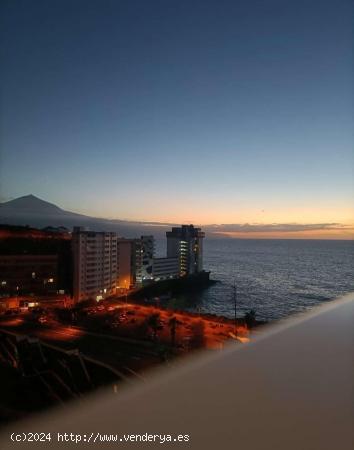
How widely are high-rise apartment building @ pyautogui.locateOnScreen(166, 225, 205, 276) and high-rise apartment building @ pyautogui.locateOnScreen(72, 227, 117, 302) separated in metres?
7.95

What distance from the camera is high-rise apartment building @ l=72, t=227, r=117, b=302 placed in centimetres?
1220

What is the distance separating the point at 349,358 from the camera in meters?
0.88

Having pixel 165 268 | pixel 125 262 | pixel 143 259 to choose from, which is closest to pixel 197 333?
pixel 125 262

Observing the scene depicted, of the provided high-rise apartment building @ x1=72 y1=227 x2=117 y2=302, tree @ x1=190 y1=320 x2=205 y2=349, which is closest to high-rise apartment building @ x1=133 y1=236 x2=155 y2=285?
high-rise apartment building @ x1=72 y1=227 x2=117 y2=302

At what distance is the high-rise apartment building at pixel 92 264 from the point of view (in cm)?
1220

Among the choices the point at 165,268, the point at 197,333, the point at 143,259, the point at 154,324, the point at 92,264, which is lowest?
the point at 165,268

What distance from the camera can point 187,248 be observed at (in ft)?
71.7

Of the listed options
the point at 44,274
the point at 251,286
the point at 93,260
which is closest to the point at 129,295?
the point at 93,260

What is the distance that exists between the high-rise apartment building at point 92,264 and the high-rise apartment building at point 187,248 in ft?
26.1

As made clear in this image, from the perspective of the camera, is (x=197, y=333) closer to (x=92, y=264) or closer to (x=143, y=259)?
(x=92, y=264)

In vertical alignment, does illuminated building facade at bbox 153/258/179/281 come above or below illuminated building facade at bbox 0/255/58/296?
below

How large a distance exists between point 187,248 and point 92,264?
9899 millimetres

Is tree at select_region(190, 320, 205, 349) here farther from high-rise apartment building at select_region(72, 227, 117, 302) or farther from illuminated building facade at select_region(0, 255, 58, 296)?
illuminated building facade at select_region(0, 255, 58, 296)

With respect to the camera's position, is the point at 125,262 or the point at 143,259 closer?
→ the point at 125,262
